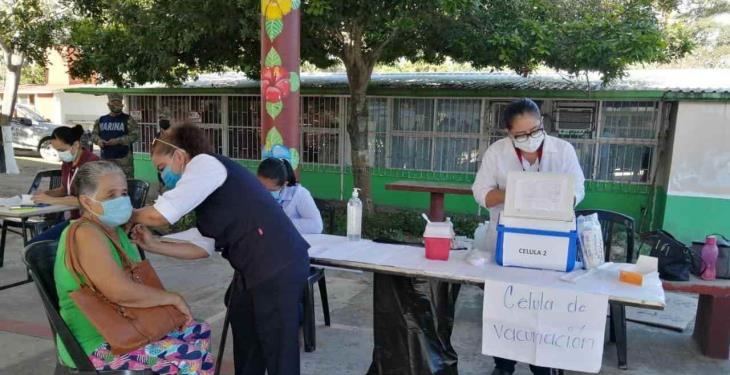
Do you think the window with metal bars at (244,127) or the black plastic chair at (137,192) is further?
the window with metal bars at (244,127)

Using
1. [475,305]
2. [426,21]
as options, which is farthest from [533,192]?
[426,21]

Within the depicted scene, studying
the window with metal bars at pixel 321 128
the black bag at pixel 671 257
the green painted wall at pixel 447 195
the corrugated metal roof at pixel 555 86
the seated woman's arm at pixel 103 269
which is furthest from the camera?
the window with metal bars at pixel 321 128

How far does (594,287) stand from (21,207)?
13.9 feet

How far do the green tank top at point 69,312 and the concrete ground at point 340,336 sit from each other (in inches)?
49.9

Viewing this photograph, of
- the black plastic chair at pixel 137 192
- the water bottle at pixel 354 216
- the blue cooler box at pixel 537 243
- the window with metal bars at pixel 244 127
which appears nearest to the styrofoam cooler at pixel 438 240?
the blue cooler box at pixel 537 243

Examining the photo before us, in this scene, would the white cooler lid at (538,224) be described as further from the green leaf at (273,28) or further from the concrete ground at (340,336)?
the green leaf at (273,28)

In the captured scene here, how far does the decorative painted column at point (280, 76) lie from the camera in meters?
4.66

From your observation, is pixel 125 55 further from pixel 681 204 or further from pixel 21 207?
pixel 681 204

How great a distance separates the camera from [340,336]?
395cm

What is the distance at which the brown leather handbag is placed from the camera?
2123 mm

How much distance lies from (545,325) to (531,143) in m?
1.02

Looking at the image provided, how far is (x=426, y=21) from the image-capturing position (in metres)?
6.07

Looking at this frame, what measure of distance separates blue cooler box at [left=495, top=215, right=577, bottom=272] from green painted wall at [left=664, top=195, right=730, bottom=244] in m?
5.38

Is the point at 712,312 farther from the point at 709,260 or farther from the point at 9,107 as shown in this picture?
the point at 9,107
